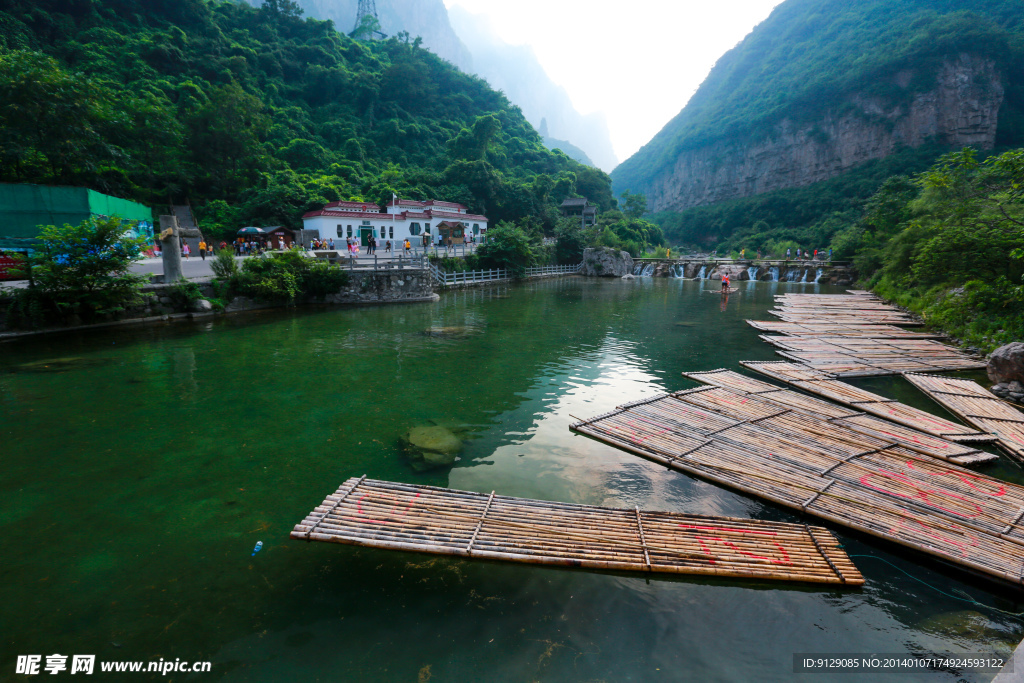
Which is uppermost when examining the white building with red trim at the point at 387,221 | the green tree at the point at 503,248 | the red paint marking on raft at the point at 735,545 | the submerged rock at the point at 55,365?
the white building with red trim at the point at 387,221

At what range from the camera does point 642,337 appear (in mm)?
20641

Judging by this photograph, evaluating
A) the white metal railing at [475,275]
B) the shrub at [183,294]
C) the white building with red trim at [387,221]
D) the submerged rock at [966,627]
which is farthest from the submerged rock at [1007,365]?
the white building with red trim at [387,221]

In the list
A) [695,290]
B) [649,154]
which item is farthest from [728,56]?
[695,290]

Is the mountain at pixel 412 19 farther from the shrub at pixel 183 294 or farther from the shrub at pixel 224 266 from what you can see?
the shrub at pixel 183 294

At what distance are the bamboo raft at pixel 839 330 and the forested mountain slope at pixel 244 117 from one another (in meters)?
40.1

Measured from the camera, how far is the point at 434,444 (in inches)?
371

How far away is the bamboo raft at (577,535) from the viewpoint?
569 cm

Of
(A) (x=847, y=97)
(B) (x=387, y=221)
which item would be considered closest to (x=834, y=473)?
(B) (x=387, y=221)

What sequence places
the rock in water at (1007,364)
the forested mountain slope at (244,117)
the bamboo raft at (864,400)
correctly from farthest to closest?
1. the forested mountain slope at (244,117)
2. the rock in water at (1007,364)
3. the bamboo raft at (864,400)

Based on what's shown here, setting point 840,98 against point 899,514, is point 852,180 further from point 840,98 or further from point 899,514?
point 899,514

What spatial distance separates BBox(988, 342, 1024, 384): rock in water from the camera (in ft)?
40.6

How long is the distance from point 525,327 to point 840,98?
361 feet

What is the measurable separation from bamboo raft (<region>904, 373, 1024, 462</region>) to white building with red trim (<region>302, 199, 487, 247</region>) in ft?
119

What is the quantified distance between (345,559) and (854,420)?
431 inches
